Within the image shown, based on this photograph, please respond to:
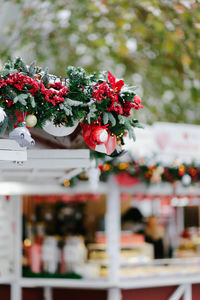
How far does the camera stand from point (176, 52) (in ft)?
33.5

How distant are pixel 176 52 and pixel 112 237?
5039 millimetres

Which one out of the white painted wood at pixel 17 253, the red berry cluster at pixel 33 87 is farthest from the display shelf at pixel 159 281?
the red berry cluster at pixel 33 87

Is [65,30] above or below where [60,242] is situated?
above

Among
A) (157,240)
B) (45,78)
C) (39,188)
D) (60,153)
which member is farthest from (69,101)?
(157,240)

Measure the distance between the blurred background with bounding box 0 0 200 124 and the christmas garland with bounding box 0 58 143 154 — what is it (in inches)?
205

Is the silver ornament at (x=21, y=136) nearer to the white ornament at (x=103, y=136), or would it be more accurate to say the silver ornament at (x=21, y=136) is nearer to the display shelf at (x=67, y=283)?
the white ornament at (x=103, y=136)

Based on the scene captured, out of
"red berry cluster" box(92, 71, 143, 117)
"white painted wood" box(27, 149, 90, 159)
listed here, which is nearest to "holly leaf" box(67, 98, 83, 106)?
"red berry cluster" box(92, 71, 143, 117)

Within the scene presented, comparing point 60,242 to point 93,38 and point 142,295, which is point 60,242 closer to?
point 142,295

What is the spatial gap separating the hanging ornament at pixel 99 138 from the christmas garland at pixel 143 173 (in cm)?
289

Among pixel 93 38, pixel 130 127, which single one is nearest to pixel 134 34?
pixel 93 38

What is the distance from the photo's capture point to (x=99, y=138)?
127 inches

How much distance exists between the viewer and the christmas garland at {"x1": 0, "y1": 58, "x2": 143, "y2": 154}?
3006 mm

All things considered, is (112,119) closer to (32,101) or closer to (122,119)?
(122,119)

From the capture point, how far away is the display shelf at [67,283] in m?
6.54
